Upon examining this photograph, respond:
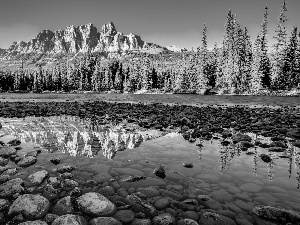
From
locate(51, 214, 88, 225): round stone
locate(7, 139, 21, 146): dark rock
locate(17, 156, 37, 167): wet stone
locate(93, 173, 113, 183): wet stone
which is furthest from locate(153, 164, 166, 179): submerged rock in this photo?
locate(7, 139, 21, 146): dark rock

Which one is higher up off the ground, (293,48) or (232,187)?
(293,48)

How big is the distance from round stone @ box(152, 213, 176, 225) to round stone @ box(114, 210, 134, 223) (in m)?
0.41

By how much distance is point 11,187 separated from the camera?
5.14 metres

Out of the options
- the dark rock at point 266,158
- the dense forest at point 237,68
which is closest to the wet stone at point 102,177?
the dark rock at point 266,158

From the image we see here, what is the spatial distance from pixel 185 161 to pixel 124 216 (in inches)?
140

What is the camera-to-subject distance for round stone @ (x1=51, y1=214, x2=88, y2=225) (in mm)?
3840

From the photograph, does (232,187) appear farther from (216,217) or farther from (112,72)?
(112,72)

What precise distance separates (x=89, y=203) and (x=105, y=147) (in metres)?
4.53

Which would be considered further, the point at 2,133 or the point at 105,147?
the point at 2,133

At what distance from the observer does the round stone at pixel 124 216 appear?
13.6 feet

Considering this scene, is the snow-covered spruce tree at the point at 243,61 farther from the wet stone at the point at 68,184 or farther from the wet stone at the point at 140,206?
the wet stone at the point at 140,206

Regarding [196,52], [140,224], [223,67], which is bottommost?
[140,224]

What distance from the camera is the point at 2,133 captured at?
37.9 feet

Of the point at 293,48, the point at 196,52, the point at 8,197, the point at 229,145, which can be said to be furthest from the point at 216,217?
the point at 196,52
